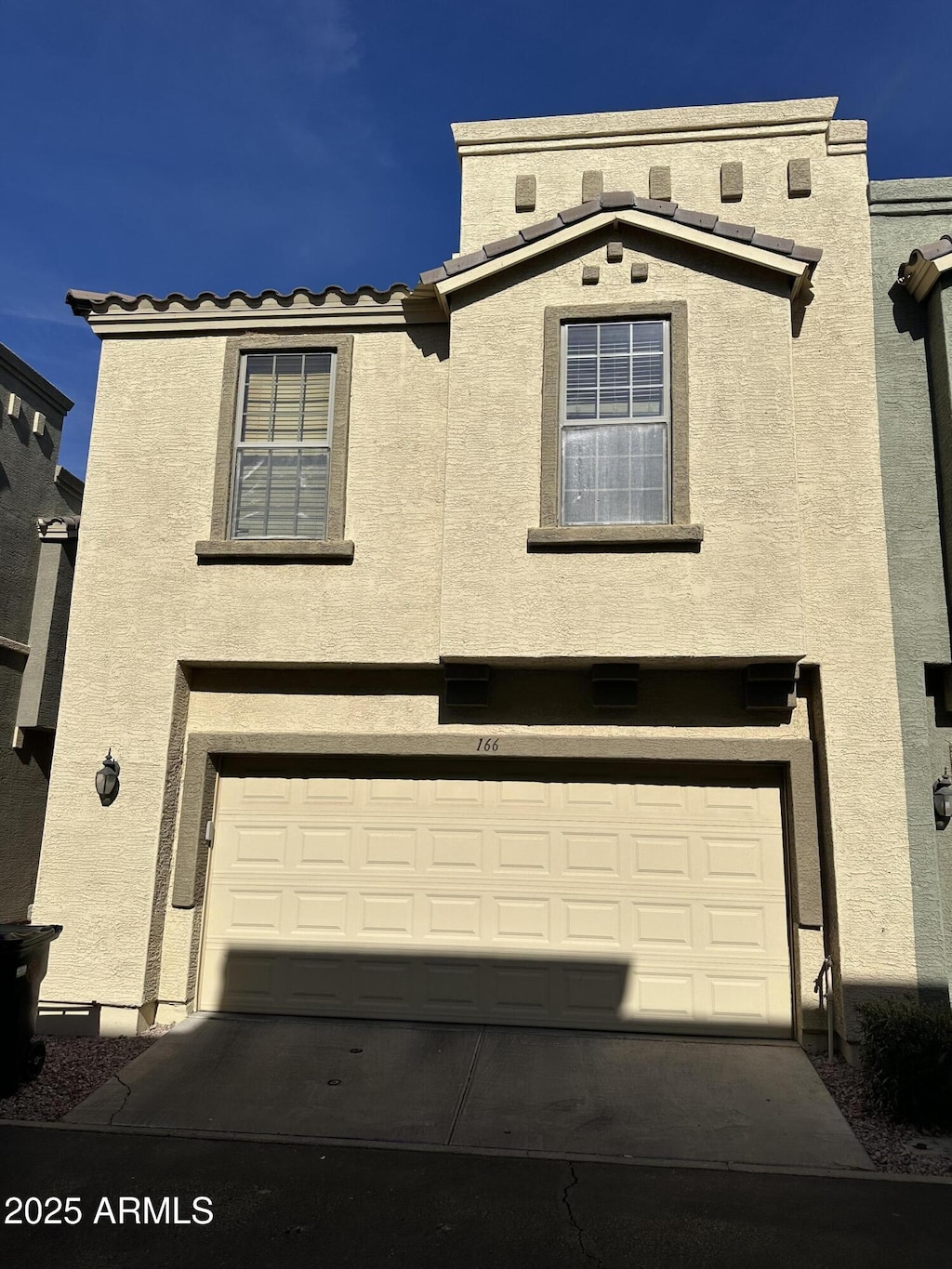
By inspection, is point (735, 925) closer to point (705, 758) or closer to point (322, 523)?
point (705, 758)

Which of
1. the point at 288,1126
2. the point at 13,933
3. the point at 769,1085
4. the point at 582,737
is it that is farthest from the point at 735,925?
the point at 13,933

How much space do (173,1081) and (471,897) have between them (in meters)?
2.61

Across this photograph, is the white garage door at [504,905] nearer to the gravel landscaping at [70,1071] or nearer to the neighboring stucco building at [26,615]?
the gravel landscaping at [70,1071]

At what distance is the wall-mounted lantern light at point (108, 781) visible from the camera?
7.64 m

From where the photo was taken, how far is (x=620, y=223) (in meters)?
7.79

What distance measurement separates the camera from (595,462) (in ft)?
25.0

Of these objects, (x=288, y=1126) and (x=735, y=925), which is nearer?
(x=288, y=1126)

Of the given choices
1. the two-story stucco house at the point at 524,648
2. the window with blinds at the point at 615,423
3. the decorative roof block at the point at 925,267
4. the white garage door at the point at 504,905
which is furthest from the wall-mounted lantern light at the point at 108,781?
the decorative roof block at the point at 925,267

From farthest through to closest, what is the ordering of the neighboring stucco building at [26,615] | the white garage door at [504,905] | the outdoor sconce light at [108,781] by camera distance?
the neighboring stucco building at [26,615] → the outdoor sconce light at [108,781] → the white garage door at [504,905]

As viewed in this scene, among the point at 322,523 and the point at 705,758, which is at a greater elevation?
the point at 322,523

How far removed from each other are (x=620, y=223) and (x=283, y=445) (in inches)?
138

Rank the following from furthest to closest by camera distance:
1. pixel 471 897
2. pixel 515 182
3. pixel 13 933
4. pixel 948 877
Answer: pixel 515 182, pixel 471 897, pixel 948 877, pixel 13 933

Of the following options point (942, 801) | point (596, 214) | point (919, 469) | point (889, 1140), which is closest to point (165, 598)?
point (596, 214)

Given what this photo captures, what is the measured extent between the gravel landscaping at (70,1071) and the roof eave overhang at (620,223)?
663cm
